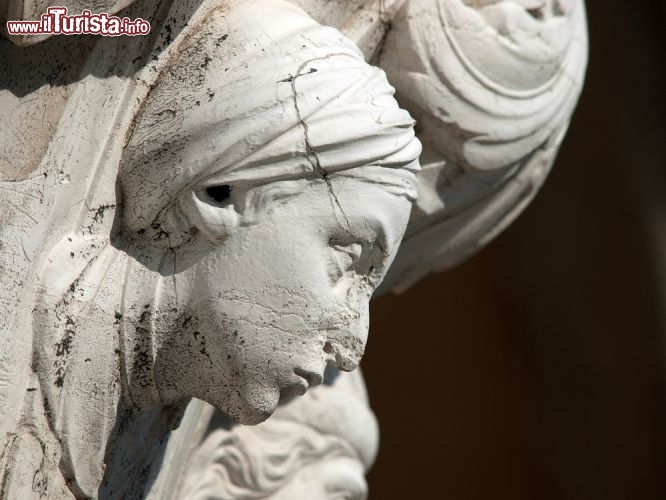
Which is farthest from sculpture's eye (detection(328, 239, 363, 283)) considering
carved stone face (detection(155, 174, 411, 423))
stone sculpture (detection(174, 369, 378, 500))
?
stone sculpture (detection(174, 369, 378, 500))

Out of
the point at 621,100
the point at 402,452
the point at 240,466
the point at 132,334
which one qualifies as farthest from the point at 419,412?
the point at 132,334

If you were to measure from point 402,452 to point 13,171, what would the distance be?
4.74 feet

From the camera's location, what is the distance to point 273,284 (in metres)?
0.89

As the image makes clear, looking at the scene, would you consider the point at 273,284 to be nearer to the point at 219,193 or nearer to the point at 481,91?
the point at 219,193

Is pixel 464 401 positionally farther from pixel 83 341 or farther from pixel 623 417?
pixel 83 341

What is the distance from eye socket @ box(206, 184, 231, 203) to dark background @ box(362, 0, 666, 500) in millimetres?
1367

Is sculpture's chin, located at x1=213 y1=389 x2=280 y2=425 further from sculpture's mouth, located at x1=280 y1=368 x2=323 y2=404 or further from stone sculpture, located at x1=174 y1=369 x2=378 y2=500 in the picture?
stone sculpture, located at x1=174 y1=369 x2=378 y2=500

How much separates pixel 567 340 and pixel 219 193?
4.73 feet

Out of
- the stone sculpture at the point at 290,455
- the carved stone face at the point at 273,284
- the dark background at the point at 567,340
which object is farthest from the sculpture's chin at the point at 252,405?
the dark background at the point at 567,340

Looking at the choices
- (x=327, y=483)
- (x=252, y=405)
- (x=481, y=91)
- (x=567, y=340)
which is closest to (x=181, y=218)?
(x=252, y=405)

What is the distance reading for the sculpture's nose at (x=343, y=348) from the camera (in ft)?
3.01

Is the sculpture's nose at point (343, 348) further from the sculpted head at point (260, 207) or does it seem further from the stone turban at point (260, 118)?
the stone turban at point (260, 118)

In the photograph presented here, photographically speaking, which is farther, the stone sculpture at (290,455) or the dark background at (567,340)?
the dark background at (567,340)

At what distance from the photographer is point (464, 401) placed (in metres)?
2.30
